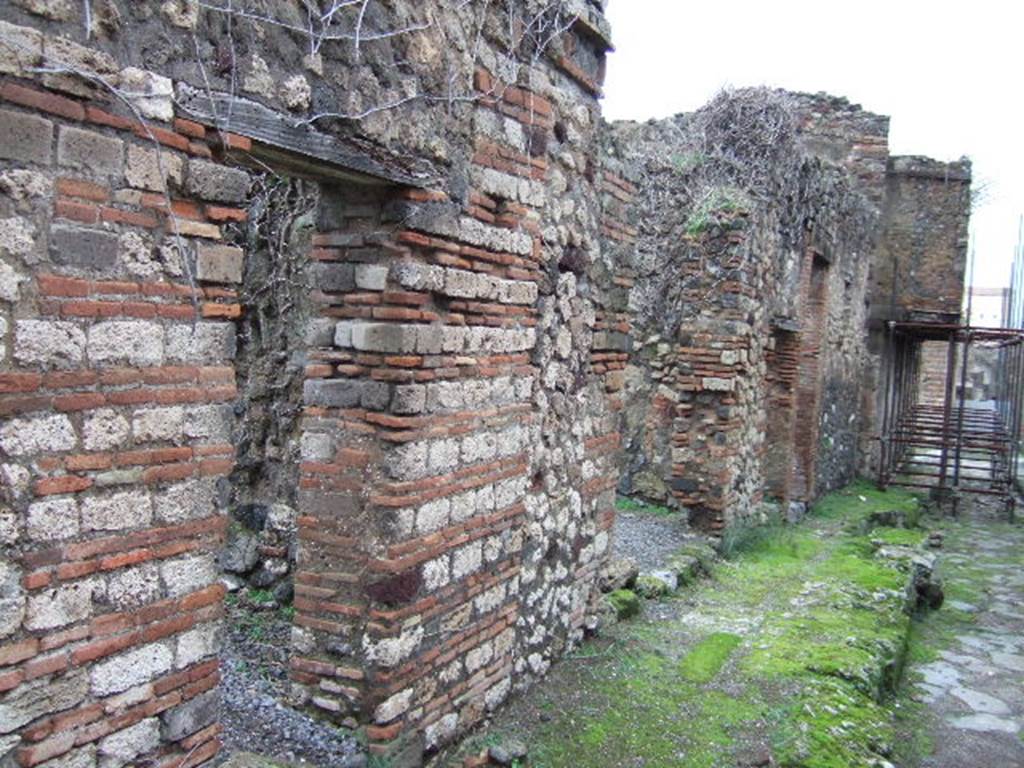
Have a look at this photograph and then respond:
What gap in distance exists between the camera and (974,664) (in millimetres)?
7422

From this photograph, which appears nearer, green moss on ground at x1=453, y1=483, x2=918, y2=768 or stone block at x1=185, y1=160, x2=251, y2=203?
stone block at x1=185, y1=160, x2=251, y2=203

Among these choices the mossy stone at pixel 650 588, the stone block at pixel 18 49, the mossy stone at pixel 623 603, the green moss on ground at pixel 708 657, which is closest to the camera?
the stone block at pixel 18 49

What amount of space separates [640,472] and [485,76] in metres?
6.17

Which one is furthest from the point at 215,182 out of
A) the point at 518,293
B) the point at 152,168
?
the point at 518,293

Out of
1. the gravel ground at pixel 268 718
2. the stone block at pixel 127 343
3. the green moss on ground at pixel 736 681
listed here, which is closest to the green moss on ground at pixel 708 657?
the green moss on ground at pixel 736 681

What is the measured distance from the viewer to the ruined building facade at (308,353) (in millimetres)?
2422

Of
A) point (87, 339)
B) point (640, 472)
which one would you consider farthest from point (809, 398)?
point (87, 339)

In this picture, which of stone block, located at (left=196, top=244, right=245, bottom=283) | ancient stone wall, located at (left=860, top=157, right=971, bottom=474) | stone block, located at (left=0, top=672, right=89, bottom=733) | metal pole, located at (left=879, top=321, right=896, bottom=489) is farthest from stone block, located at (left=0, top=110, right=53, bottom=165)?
ancient stone wall, located at (left=860, top=157, right=971, bottom=474)

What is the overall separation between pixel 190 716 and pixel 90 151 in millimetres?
1759

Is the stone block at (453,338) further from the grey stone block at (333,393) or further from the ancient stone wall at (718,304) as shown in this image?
the ancient stone wall at (718,304)

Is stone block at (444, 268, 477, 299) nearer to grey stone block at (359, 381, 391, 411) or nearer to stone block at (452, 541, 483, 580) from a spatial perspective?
grey stone block at (359, 381, 391, 411)

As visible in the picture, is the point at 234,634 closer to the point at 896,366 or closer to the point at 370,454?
the point at 370,454

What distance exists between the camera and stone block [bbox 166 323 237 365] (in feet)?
8.99

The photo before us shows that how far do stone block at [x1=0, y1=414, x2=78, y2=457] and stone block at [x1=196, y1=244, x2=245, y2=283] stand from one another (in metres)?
0.62
